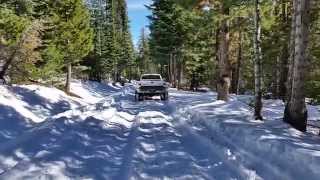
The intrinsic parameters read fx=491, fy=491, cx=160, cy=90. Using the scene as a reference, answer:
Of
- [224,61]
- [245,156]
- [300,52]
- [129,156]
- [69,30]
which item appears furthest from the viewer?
[69,30]

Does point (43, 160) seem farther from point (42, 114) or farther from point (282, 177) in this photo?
point (42, 114)

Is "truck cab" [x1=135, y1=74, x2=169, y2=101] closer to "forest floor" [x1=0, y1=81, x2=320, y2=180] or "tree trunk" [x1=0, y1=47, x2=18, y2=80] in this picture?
"tree trunk" [x1=0, y1=47, x2=18, y2=80]

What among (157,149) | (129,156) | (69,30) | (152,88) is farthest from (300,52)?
(69,30)

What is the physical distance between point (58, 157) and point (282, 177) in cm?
513

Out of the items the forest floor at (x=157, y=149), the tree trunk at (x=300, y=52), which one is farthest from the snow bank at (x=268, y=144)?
the tree trunk at (x=300, y=52)

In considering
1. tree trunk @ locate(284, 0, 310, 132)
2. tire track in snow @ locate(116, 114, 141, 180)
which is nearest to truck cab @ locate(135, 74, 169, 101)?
tire track in snow @ locate(116, 114, 141, 180)

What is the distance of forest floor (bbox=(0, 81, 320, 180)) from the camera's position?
939 cm

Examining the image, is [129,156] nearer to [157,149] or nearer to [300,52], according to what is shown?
[157,149]

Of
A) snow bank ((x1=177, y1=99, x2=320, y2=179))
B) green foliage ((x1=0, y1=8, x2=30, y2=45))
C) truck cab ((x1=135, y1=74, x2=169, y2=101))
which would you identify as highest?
green foliage ((x1=0, y1=8, x2=30, y2=45))

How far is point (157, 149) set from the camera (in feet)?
40.8

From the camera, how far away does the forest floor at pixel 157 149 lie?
9391 mm

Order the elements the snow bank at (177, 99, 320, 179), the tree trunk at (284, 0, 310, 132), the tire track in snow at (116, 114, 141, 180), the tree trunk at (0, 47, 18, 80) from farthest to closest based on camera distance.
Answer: the tree trunk at (0, 47, 18, 80) < the tree trunk at (284, 0, 310, 132) < the tire track in snow at (116, 114, 141, 180) < the snow bank at (177, 99, 320, 179)

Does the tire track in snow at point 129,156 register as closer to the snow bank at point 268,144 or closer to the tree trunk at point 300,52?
the snow bank at point 268,144

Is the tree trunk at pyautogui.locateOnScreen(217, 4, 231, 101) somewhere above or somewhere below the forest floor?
above
